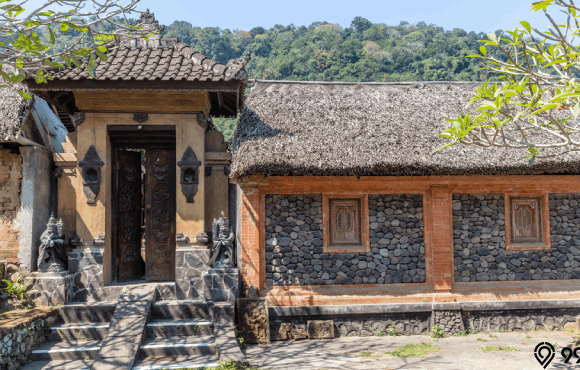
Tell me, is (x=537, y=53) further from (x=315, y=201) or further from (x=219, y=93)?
(x=219, y=93)

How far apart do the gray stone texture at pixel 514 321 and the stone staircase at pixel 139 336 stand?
4715 mm

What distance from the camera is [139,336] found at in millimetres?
6438

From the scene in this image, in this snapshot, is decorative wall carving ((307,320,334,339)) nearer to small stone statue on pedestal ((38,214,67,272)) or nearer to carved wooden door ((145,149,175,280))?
carved wooden door ((145,149,175,280))

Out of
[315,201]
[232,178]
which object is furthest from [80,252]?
[315,201]

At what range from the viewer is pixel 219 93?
797 cm

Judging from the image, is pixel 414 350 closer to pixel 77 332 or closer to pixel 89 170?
pixel 77 332

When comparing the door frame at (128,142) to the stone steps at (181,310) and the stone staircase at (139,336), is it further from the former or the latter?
the stone steps at (181,310)

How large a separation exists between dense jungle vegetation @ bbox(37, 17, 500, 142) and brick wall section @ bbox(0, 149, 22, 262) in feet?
61.4

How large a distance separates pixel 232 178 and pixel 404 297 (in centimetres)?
399

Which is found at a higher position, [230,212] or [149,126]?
[149,126]

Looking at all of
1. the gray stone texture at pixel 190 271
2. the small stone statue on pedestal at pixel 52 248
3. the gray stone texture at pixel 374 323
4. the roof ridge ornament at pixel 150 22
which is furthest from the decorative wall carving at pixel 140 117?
the gray stone texture at pixel 374 323

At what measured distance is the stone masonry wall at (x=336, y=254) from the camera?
8.02m

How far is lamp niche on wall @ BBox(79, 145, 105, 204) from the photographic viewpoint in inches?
306

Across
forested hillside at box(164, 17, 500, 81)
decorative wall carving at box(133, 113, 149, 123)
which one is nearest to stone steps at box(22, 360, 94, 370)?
decorative wall carving at box(133, 113, 149, 123)
